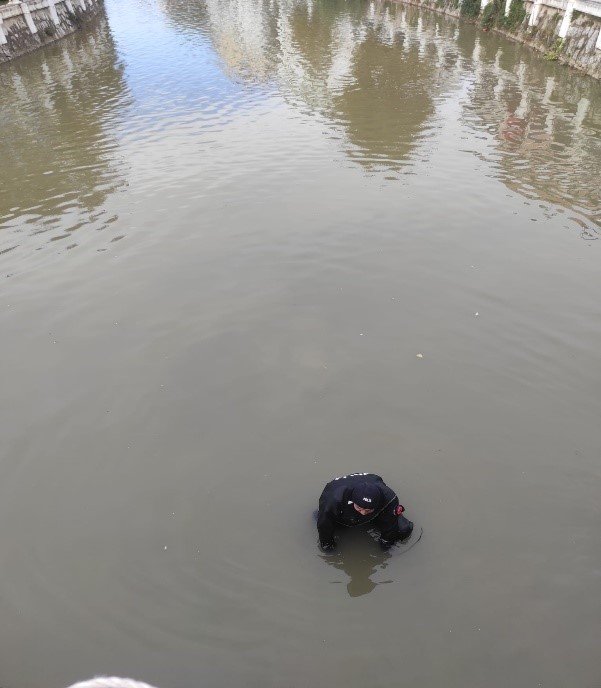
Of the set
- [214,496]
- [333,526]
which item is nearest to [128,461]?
[214,496]

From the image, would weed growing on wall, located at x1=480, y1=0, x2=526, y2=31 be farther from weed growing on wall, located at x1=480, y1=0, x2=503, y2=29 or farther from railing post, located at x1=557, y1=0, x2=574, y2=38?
railing post, located at x1=557, y1=0, x2=574, y2=38

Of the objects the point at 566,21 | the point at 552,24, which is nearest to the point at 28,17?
the point at 552,24

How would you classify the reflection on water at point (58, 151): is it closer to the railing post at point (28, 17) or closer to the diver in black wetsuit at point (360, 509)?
the railing post at point (28, 17)

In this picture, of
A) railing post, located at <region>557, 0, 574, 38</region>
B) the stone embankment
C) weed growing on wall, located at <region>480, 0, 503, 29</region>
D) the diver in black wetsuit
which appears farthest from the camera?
weed growing on wall, located at <region>480, 0, 503, 29</region>

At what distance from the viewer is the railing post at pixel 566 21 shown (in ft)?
75.6

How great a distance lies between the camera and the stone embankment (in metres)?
21.2

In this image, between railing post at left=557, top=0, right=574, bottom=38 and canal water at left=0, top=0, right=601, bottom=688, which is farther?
railing post at left=557, top=0, right=574, bottom=38

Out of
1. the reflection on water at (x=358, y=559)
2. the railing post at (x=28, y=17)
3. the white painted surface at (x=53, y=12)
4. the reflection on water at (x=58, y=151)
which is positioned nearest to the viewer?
the reflection on water at (x=358, y=559)

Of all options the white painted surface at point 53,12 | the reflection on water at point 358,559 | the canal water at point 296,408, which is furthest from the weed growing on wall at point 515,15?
the reflection on water at point 358,559

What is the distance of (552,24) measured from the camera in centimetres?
2483

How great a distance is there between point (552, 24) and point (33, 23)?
2804 centimetres

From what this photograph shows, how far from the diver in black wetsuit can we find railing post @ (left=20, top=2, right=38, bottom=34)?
3520 cm

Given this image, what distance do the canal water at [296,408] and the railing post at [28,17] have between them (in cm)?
2198

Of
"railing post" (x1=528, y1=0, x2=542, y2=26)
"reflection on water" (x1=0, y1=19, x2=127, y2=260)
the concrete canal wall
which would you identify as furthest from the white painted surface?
"railing post" (x1=528, y1=0, x2=542, y2=26)
